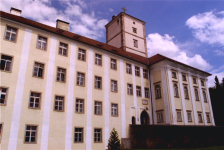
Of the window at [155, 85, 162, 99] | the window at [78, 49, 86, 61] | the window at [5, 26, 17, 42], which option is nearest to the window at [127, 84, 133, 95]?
the window at [155, 85, 162, 99]

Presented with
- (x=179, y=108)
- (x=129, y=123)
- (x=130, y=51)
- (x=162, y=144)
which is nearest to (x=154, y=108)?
(x=179, y=108)

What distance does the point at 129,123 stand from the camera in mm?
24469

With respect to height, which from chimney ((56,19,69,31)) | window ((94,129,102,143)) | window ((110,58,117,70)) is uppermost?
chimney ((56,19,69,31))

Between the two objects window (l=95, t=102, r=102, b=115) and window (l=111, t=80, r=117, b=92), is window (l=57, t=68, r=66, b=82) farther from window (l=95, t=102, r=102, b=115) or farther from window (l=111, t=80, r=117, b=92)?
window (l=111, t=80, r=117, b=92)

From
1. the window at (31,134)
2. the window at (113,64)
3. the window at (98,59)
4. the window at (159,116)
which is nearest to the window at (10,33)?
the window at (31,134)

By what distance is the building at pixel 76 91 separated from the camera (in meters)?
17.3

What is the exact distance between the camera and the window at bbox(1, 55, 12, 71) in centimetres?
1728

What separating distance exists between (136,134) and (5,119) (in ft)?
46.1

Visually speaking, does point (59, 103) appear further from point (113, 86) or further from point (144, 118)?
point (144, 118)

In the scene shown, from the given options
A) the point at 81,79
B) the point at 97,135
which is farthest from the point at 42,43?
the point at 97,135

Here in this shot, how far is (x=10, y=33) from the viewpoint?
1853 centimetres

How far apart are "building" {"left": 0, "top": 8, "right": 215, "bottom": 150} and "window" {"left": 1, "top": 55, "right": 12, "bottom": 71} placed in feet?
0.26

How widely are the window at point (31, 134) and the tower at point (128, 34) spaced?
21309 mm

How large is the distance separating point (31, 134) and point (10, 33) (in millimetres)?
9615
